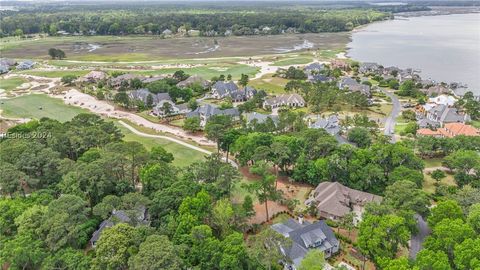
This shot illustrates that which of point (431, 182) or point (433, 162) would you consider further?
point (433, 162)

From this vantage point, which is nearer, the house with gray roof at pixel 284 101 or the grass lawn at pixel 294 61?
the house with gray roof at pixel 284 101

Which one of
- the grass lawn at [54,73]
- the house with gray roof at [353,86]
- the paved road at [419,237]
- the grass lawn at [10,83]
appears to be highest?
the grass lawn at [54,73]

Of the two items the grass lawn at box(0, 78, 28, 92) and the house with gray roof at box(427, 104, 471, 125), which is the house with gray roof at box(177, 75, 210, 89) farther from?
the house with gray roof at box(427, 104, 471, 125)

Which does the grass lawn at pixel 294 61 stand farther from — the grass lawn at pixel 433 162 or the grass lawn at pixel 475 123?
the grass lawn at pixel 433 162

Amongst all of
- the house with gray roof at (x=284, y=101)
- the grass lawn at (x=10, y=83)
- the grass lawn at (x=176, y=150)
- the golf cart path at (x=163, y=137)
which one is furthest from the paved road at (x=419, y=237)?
the grass lawn at (x=10, y=83)

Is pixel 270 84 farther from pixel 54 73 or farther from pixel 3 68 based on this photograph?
pixel 3 68

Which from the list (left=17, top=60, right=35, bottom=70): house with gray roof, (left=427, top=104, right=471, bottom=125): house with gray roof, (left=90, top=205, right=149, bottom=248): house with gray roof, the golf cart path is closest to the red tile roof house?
(left=427, top=104, right=471, bottom=125): house with gray roof

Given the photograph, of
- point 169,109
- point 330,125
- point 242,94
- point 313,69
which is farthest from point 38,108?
point 313,69
